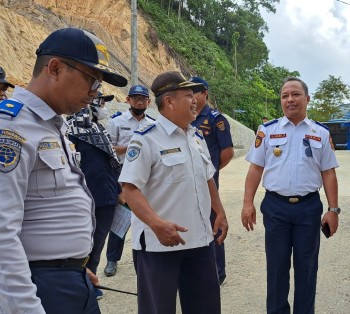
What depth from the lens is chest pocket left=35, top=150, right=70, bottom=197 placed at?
4.73 feet

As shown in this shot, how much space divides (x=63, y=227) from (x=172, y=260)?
104cm

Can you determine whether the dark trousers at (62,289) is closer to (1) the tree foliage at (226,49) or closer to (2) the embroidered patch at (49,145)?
(2) the embroidered patch at (49,145)

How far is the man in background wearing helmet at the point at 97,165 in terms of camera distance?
3335 millimetres

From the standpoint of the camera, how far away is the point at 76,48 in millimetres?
1547

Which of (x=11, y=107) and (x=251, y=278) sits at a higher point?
(x=11, y=107)

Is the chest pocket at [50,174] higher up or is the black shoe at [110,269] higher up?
the chest pocket at [50,174]

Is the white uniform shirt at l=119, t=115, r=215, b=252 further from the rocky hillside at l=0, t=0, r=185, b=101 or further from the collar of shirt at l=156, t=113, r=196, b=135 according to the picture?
the rocky hillside at l=0, t=0, r=185, b=101

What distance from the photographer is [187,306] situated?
2568 millimetres

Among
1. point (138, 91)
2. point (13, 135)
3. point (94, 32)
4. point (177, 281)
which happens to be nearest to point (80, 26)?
point (94, 32)

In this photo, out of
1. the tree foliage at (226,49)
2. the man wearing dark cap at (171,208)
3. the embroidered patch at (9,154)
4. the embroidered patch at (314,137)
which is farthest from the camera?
the tree foliage at (226,49)

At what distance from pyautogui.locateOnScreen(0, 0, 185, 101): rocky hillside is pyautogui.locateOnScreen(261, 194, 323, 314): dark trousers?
36.5 ft

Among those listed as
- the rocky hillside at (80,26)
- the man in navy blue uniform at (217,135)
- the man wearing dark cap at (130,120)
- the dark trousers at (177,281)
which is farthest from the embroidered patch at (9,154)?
the rocky hillside at (80,26)

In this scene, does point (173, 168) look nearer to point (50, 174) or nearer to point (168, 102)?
point (168, 102)

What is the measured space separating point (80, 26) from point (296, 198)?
71.8 feet
